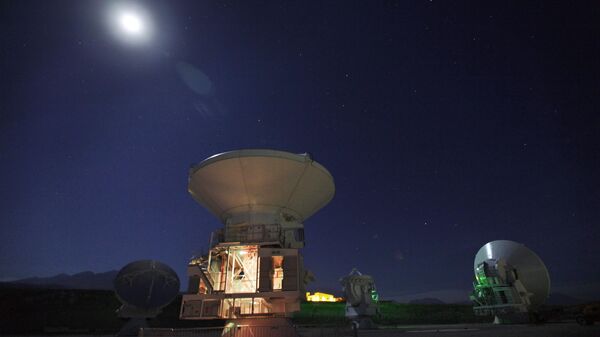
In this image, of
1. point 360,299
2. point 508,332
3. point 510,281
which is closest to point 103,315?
point 360,299

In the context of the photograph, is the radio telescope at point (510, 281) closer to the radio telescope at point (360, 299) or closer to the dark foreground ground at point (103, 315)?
the dark foreground ground at point (103, 315)

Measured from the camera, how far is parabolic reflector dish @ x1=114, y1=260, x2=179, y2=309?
28.0 metres

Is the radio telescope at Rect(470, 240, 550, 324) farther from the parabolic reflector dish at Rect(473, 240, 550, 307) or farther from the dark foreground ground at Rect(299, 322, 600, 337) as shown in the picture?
the dark foreground ground at Rect(299, 322, 600, 337)

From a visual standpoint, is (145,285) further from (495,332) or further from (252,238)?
(495,332)

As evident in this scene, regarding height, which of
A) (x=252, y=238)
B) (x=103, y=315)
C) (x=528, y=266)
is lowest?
(x=103, y=315)

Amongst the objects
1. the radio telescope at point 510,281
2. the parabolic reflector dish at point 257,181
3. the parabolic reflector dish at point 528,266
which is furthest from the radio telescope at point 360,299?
the parabolic reflector dish at point 257,181

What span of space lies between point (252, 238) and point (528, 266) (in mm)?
30575

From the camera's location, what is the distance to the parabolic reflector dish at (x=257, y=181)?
18.4 m

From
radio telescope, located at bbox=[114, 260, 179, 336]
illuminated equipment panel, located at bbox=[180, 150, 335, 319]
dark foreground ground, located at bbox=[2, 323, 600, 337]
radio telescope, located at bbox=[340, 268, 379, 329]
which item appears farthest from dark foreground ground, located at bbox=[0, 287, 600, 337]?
illuminated equipment panel, located at bbox=[180, 150, 335, 319]

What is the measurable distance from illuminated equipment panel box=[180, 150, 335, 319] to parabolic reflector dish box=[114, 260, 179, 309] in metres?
11.4

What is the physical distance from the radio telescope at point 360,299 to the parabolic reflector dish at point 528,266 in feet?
44.9

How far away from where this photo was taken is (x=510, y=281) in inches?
1348

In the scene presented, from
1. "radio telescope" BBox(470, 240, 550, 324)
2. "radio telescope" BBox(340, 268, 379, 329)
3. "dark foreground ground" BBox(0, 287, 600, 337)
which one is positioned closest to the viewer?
"radio telescope" BBox(340, 268, 379, 329)

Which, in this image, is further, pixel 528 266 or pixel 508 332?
pixel 528 266
